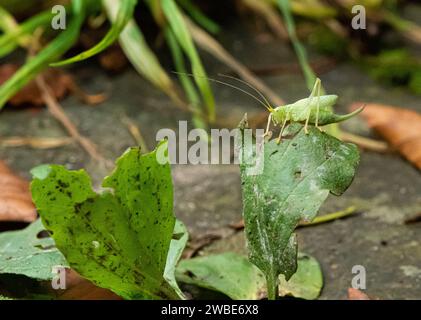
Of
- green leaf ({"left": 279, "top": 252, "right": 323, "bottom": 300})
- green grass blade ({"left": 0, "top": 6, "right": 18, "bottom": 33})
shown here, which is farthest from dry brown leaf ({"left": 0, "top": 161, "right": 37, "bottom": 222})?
green grass blade ({"left": 0, "top": 6, "right": 18, "bottom": 33})

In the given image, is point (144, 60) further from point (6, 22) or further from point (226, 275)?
point (226, 275)

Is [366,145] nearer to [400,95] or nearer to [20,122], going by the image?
[400,95]

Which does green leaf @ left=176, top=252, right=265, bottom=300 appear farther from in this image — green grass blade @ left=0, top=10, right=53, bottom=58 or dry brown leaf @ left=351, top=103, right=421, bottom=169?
green grass blade @ left=0, top=10, right=53, bottom=58

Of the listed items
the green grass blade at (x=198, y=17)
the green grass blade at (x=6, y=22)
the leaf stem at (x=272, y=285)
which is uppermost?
the green grass blade at (x=198, y=17)

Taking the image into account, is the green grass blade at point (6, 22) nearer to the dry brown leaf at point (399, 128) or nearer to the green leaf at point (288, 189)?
the dry brown leaf at point (399, 128)

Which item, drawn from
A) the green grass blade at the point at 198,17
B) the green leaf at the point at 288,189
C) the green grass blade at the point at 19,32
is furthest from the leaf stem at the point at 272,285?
the green grass blade at the point at 198,17

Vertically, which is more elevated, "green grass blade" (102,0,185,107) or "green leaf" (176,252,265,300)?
"green grass blade" (102,0,185,107)
